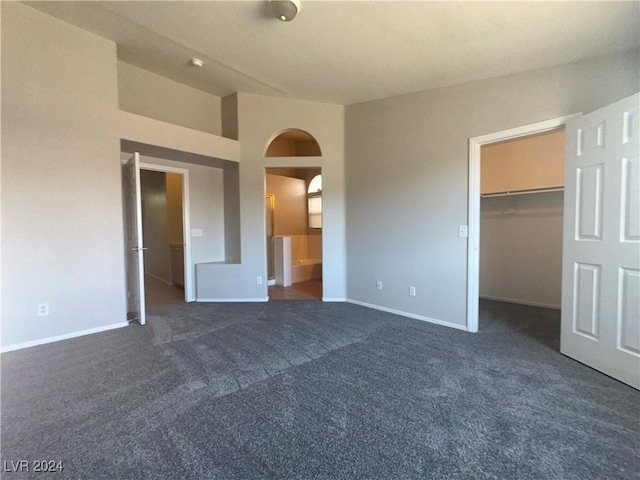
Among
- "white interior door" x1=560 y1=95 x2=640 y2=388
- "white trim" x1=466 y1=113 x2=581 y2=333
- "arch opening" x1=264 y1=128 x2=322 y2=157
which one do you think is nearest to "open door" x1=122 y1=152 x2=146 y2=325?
"white trim" x1=466 y1=113 x2=581 y2=333

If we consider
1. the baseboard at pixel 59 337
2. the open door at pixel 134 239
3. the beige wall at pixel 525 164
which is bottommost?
the baseboard at pixel 59 337

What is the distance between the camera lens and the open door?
10.6ft

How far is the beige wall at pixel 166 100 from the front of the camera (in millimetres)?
3668

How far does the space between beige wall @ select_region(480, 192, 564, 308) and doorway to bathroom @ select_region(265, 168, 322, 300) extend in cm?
289

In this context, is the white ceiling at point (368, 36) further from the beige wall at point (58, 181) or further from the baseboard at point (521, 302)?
the baseboard at point (521, 302)

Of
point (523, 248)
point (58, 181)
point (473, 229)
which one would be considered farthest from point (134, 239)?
point (523, 248)

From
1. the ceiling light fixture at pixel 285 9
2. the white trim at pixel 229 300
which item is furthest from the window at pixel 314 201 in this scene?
the ceiling light fixture at pixel 285 9

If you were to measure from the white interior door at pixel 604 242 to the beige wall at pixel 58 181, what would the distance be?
4515mm

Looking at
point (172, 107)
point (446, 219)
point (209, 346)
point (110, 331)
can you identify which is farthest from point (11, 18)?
point (446, 219)

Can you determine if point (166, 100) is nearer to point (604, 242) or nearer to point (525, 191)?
point (604, 242)

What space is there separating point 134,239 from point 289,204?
13.0 ft

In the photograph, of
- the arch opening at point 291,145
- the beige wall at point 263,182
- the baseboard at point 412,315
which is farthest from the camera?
the arch opening at point 291,145

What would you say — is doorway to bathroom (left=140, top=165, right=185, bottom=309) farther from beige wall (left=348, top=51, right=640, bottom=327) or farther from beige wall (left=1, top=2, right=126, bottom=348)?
beige wall (left=348, top=51, right=640, bottom=327)

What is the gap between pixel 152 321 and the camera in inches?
137
